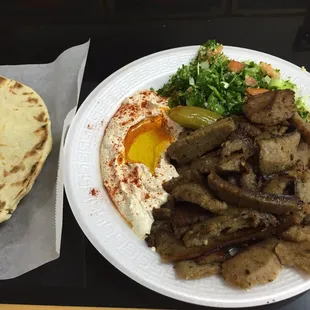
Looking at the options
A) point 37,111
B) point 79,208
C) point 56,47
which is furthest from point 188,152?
point 56,47

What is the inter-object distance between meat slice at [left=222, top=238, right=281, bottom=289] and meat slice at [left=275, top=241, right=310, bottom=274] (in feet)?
0.15

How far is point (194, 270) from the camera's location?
316 centimetres

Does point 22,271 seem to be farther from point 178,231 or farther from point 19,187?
point 178,231

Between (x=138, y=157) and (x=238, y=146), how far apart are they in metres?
0.85

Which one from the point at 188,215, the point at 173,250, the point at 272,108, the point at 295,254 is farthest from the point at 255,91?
the point at 173,250

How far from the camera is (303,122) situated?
3.76m

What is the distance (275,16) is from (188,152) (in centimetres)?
255

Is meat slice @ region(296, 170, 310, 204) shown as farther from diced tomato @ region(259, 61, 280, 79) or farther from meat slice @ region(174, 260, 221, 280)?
diced tomato @ region(259, 61, 280, 79)

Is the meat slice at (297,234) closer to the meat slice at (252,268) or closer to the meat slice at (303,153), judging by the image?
the meat slice at (252,268)

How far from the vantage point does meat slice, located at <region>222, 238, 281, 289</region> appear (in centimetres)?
309

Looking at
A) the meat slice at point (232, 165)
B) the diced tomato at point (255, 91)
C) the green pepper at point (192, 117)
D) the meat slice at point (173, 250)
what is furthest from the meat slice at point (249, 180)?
the diced tomato at point (255, 91)

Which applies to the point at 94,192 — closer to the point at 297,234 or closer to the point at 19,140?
the point at 19,140

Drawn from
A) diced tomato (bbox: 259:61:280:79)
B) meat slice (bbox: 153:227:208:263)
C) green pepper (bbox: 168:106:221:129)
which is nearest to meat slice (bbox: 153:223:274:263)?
meat slice (bbox: 153:227:208:263)

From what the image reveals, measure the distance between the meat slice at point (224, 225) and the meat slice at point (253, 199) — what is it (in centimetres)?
6
